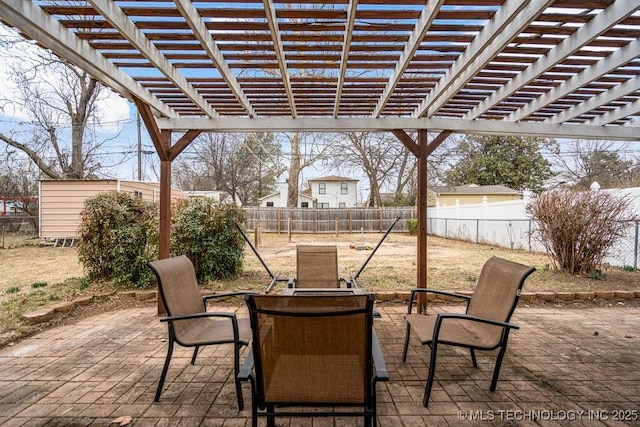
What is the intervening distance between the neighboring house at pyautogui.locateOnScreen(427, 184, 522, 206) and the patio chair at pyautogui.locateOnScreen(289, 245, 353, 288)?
16.6m

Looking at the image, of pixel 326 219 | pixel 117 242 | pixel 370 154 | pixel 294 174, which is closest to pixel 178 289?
pixel 117 242

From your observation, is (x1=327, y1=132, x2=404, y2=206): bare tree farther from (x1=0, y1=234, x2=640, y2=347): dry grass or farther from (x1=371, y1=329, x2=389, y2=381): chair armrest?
(x1=371, y1=329, x2=389, y2=381): chair armrest

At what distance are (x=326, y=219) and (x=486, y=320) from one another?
15.1 metres

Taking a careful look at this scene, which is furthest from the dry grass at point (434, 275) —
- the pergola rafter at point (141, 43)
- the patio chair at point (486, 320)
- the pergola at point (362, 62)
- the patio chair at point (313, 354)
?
the patio chair at point (313, 354)

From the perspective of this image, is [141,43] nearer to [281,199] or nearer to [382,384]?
→ [382,384]

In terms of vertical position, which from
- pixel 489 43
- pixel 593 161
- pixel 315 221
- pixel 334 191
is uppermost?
pixel 593 161

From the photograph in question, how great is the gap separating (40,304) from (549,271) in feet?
25.2

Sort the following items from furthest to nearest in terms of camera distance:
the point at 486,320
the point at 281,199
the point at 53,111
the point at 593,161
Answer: the point at 281,199
the point at 593,161
the point at 53,111
the point at 486,320

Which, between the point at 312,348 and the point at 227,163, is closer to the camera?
the point at 312,348

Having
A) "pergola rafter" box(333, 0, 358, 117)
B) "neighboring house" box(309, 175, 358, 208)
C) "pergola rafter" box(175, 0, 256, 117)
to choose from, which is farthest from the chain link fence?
"neighboring house" box(309, 175, 358, 208)

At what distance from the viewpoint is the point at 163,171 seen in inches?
160

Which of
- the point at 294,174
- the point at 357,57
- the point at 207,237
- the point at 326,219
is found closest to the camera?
the point at 357,57

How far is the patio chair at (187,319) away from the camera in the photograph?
86.1 inches

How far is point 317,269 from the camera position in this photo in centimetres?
409
